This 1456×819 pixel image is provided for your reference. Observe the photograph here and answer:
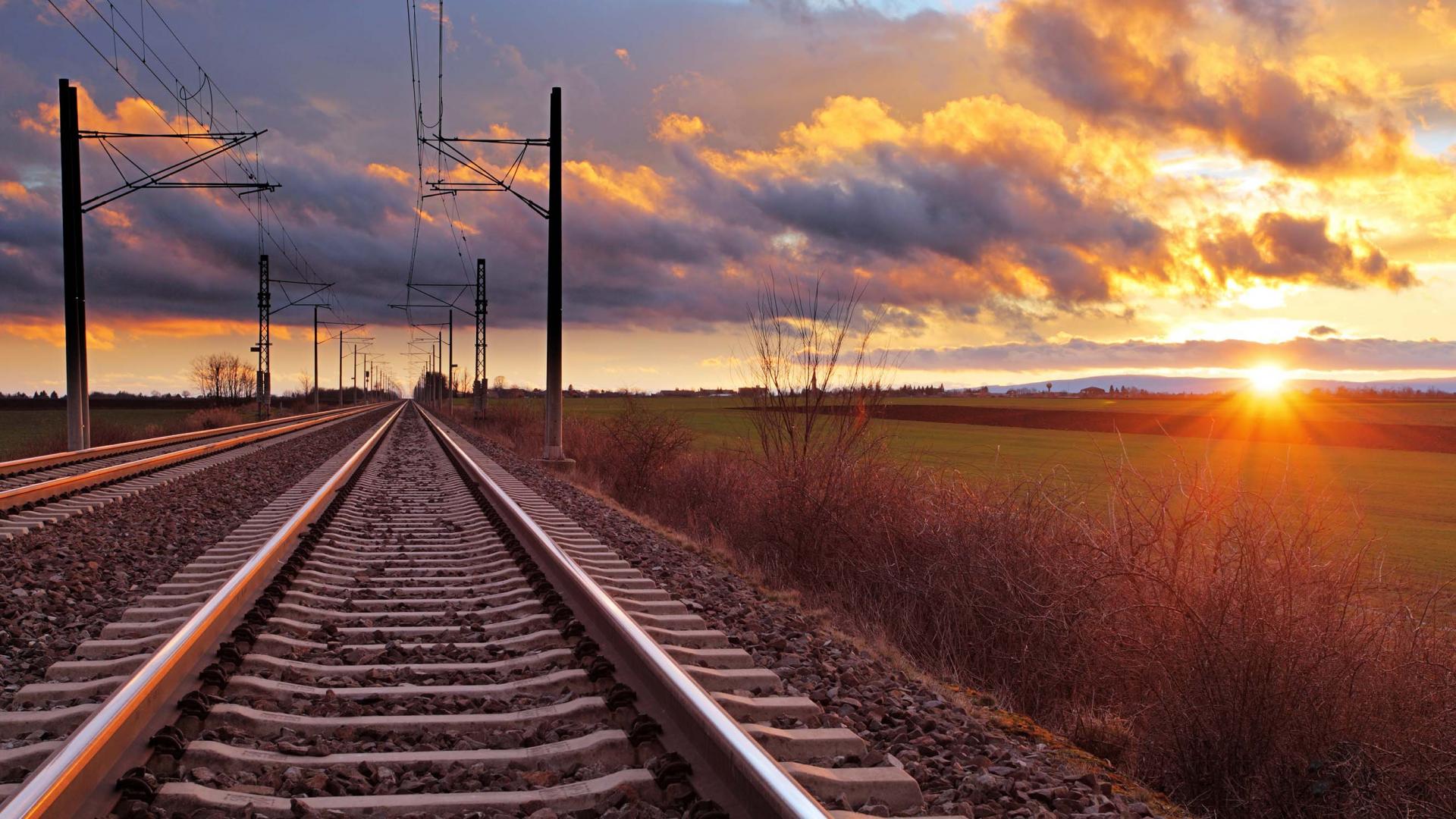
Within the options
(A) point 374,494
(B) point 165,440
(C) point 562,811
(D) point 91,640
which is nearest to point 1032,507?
(C) point 562,811

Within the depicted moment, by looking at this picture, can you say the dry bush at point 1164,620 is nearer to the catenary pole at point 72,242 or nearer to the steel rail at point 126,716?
the steel rail at point 126,716

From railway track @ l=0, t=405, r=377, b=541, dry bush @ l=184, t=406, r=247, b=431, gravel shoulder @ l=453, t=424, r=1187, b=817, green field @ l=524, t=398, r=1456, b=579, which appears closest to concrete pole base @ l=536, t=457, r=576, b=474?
green field @ l=524, t=398, r=1456, b=579

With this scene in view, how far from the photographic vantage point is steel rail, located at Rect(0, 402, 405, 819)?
9.38ft

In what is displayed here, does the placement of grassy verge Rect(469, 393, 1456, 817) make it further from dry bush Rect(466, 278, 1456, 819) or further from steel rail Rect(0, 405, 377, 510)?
steel rail Rect(0, 405, 377, 510)

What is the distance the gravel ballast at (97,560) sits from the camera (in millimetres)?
5762

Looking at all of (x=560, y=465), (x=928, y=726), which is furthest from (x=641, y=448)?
(x=928, y=726)

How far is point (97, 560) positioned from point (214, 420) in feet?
154

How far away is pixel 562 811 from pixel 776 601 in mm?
4751

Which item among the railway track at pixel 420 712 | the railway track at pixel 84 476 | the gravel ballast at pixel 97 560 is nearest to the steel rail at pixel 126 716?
the railway track at pixel 420 712

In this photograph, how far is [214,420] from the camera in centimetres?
4981

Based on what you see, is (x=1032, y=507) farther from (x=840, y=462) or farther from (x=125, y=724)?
(x=125, y=724)

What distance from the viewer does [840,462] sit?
1033cm

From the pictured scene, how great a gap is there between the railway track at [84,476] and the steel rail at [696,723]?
7.45 meters

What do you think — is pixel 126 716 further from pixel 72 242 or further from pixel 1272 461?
pixel 72 242
